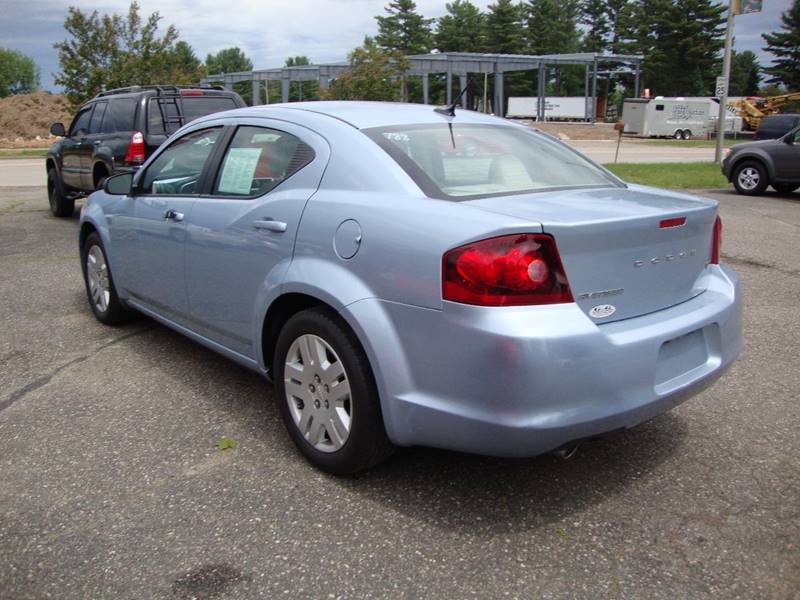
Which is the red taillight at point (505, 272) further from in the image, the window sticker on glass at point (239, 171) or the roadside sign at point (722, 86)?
the roadside sign at point (722, 86)

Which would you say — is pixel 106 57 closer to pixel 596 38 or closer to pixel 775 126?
pixel 775 126

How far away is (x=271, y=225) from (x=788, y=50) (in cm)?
8419

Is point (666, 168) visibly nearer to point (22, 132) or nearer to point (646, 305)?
point (646, 305)

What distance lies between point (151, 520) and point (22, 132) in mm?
53215

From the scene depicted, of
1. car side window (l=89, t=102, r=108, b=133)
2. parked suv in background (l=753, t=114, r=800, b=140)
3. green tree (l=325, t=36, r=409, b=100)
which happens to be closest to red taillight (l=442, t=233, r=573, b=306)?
car side window (l=89, t=102, r=108, b=133)

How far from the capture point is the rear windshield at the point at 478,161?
314cm

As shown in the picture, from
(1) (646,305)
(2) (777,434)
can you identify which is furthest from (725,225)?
(1) (646,305)

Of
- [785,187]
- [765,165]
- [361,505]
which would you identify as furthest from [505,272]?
[785,187]

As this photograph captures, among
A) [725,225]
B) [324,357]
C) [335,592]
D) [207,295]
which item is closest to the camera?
[335,592]

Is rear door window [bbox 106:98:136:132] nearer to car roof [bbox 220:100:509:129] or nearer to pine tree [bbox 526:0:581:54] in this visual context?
car roof [bbox 220:100:509:129]

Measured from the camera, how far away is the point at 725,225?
10.9 m

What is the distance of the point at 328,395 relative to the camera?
3109mm

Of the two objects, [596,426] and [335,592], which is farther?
[596,426]

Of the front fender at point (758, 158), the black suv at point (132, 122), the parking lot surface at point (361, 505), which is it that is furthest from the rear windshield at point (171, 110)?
the front fender at point (758, 158)
